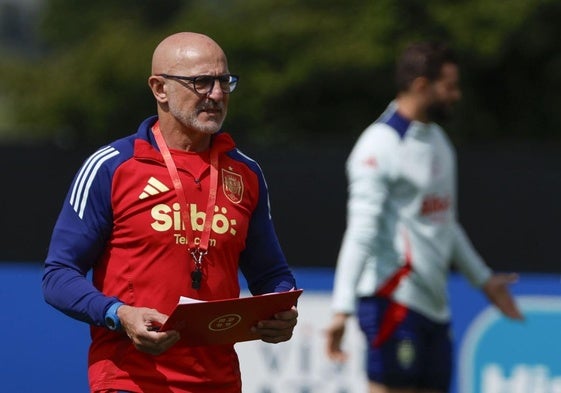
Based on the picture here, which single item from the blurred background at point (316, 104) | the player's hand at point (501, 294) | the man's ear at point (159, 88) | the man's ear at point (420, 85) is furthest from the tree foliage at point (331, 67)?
the man's ear at point (159, 88)

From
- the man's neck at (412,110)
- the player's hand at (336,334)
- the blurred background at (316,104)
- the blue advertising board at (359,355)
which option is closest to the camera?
the player's hand at (336,334)

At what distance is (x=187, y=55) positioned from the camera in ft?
14.1

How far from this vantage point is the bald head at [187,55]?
4.29 m

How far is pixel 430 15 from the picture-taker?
63.6ft

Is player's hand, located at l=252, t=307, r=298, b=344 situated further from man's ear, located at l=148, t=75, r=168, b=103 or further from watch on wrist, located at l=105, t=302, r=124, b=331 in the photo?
man's ear, located at l=148, t=75, r=168, b=103

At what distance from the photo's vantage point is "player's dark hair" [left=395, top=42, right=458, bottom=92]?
6328 mm

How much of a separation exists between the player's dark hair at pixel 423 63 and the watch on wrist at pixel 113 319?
8.61ft

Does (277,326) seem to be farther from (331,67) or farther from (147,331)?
(331,67)

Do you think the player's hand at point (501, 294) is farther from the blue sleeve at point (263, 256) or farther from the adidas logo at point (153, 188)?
the adidas logo at point (153, 188)

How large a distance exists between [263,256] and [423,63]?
2068 millimetres

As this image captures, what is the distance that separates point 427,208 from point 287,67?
606 inches

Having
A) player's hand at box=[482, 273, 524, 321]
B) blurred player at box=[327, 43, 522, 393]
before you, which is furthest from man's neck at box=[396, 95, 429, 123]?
player's hand at box=[482, 273, 524, 321]

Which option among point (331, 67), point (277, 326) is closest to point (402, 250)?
point (277, 326)

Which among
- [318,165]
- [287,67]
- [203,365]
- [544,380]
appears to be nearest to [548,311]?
[544,380]
